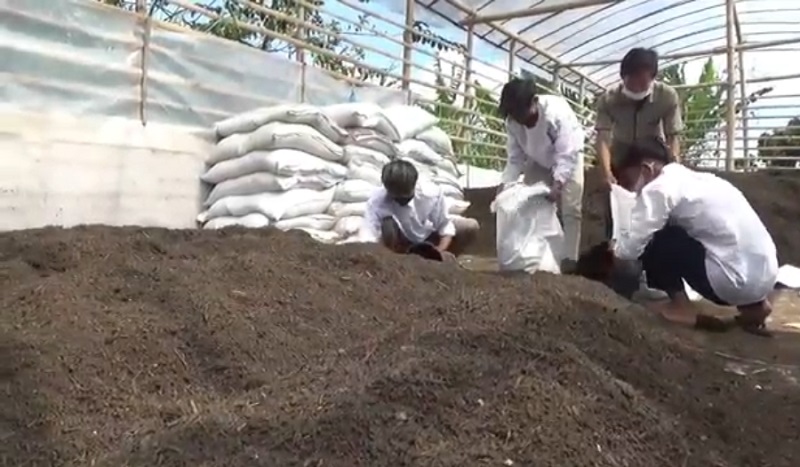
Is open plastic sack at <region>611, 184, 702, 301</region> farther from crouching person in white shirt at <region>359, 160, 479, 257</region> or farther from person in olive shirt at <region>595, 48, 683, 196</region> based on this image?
crouching person in white shirt at <region>359, 160, 479, 257</region>

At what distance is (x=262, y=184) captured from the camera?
3721mm

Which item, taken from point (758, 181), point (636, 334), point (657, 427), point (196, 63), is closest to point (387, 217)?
point (196, 63)

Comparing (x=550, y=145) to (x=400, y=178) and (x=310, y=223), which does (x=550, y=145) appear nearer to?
(x=400, y=178)

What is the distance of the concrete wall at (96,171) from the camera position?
3074mm

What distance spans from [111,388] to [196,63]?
2611 millimetres

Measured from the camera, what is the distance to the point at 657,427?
1.37m

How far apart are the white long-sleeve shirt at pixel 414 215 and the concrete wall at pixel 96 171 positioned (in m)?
0.94

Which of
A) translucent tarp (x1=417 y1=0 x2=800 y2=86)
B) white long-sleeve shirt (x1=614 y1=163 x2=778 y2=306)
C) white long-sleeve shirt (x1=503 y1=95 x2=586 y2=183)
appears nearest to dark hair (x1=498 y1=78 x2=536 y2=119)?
white long-sleeve shirt (x1=503 y1=95 x2=586 y2=183)

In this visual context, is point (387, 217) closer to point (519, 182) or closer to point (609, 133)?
point (519, 182)

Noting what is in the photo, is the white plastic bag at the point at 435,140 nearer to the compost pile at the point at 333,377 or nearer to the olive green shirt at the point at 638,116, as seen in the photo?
the olive green shirt at the point at 638,116

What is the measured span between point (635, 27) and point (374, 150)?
542cm

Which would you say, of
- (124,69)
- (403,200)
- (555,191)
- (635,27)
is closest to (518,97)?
(555,191)

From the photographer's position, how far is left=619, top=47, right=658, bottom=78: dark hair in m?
3.17

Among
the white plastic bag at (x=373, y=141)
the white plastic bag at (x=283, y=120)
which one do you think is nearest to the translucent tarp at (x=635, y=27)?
the white plastic bag at (x=373, y=141)
